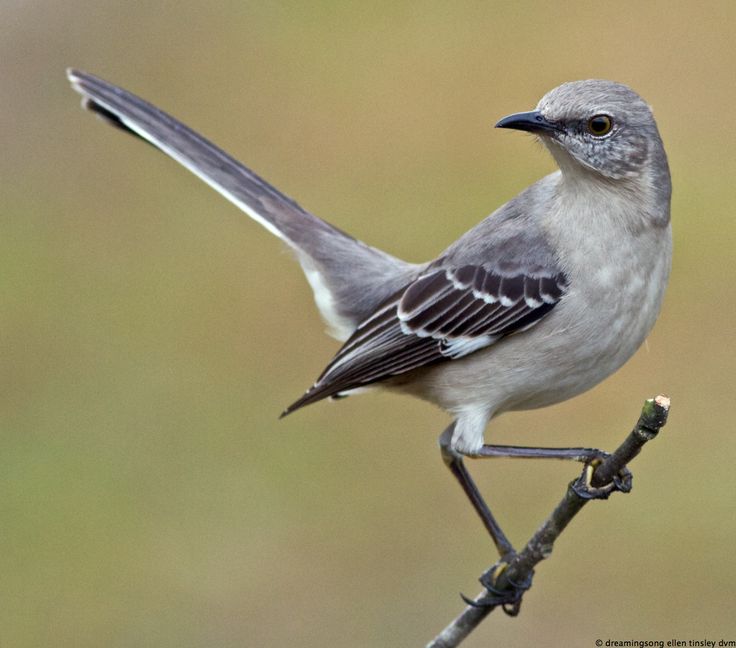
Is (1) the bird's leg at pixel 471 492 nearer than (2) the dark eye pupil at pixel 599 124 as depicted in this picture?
No

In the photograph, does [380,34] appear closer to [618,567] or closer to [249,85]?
[249,85]

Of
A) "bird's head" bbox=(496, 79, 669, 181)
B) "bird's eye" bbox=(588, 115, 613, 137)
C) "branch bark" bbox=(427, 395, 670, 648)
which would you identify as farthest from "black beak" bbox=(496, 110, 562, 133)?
"branch bark" bbox=(427, 395, 670, 648)

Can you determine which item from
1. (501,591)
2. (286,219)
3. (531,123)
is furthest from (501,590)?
(286,219)

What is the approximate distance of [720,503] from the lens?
30.6 feet

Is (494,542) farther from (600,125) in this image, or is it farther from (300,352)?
(300,352)

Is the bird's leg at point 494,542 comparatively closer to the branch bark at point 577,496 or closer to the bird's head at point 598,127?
the branch bark at point 577,496

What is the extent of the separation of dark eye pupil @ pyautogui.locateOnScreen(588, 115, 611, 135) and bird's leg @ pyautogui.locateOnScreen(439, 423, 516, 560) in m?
1.55

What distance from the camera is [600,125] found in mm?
5070

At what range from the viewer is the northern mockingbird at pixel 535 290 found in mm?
5121

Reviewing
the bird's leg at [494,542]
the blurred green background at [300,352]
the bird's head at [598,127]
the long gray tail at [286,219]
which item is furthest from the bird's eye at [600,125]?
the blurred green background at [300,352]

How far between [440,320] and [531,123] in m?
1.14

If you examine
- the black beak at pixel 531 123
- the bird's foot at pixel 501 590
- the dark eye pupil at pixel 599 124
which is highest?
the dark eye pupil at pixel 599 124

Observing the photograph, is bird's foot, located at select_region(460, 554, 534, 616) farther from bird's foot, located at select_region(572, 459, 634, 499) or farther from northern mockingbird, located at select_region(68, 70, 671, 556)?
bird's foot, located at select_region(572, 459, 634, 499)

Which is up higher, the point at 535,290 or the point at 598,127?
the point at 598,127
